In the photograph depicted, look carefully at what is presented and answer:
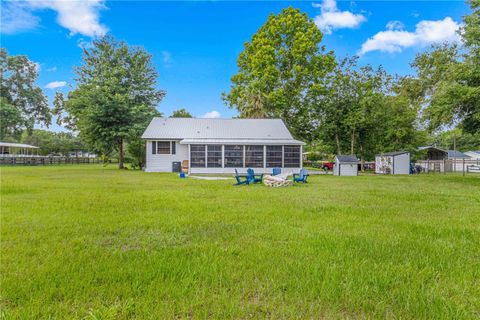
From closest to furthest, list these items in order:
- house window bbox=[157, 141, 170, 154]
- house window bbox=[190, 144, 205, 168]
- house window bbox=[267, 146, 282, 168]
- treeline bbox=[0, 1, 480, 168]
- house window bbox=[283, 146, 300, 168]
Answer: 1. house window bbox=[190, 144, 205, 168]
2. house window bbox=[267, 146, 282, 168]
3. house window bbox=[283, 146, 300, 168]
4. house window bbox=[157, 141, 170, 154]
5. treeline bbox=[0, 1, 480, 168]

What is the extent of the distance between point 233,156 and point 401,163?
46.2ft

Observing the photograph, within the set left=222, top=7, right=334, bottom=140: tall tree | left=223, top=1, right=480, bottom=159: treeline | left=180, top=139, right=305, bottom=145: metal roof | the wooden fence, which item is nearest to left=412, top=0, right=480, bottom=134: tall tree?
left=180, top=139, right=305, bottom=145: metal roof

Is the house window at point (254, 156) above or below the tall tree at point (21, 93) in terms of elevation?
below

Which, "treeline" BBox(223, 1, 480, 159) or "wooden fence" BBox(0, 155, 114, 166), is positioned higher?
"treeline" BBox(223, 1, 480, 159)

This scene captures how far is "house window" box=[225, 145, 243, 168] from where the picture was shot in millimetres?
21859

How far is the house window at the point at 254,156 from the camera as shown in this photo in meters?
22.0

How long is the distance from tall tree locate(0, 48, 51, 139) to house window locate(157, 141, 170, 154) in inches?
1127

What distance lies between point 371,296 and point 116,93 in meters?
26.2

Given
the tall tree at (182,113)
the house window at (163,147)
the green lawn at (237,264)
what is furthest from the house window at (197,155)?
the tall tree at (182,113)

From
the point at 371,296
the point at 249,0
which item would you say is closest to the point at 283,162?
the point at 249,0

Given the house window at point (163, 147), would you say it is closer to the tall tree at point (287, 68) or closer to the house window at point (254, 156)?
the house window at point (254, 156)

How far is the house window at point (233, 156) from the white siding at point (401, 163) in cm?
1288

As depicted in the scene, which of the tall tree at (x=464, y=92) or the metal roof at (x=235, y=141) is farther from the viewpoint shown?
the metal roof at (x=235, y=141)

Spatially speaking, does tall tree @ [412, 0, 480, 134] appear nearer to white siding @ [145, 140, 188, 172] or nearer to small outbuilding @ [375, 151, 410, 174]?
small outbuilding @ [375, 151, 410, 174]
